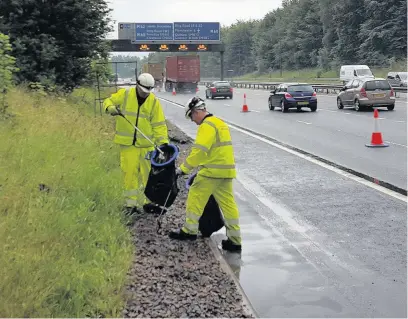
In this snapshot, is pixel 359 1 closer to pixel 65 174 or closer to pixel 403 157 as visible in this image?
pixel 403 157

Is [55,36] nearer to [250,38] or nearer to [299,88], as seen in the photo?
[299,88]

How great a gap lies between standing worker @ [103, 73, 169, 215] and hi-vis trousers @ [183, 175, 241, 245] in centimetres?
110

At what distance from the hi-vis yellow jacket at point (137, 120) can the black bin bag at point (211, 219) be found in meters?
1.05

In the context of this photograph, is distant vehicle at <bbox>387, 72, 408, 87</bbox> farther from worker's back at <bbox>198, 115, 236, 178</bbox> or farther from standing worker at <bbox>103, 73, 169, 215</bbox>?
worker's back at <bbox>198, 115, 236, 178</bbox>

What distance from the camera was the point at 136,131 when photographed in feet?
24.0

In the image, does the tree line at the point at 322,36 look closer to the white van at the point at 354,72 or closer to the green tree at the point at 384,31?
the green tree at the point at 384,31

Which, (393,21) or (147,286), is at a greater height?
(393,21)

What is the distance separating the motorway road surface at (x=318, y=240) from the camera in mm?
4938

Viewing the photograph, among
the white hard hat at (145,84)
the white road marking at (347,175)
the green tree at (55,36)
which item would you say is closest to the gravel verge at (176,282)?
the white hard hat at (145,84)

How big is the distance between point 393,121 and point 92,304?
768 inches

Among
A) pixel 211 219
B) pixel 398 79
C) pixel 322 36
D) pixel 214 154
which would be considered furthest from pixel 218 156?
pixel 322 36

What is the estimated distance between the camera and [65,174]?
23.2 ft

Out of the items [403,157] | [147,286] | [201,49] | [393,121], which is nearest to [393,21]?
[201,49]

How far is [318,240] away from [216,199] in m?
1.30
